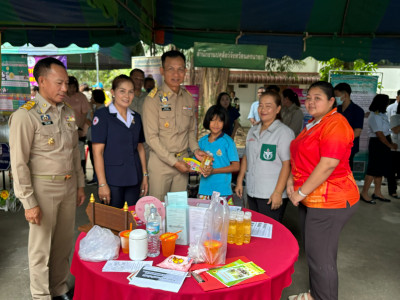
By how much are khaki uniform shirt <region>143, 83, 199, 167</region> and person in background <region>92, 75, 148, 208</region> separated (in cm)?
14

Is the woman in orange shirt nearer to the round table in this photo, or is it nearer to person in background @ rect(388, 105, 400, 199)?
the round table

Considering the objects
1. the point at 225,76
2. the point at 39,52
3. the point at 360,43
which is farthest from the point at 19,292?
the point at 225,76

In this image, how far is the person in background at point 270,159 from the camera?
2.51 meters

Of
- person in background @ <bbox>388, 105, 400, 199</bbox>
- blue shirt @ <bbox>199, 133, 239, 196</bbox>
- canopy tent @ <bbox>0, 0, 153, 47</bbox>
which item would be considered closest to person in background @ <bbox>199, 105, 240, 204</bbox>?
blue shirt @ <bbox>199, 133, 239, 196</bbox>

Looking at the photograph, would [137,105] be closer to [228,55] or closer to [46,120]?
[228,55]

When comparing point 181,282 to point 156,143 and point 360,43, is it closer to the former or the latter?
point 156,143

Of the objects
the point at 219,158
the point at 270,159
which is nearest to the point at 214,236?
the point at 270,159

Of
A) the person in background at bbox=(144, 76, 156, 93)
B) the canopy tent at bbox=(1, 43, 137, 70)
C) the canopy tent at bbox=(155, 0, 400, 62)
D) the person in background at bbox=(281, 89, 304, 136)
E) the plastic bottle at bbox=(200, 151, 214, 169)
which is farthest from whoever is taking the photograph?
the canopy tent at bbox=(1, 43, 137, 70)

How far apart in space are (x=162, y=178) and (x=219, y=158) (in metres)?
0.54

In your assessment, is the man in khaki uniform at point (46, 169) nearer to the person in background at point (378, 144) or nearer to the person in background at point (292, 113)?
the person in background at point (292, 113)

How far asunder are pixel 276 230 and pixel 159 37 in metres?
3.93

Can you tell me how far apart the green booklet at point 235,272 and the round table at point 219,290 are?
38 mm

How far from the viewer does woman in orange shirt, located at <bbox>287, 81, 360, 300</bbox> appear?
1.99m

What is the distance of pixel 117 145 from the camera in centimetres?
255
